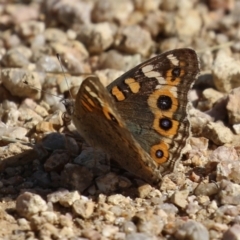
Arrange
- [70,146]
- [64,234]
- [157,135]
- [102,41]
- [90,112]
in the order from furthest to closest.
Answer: [102,41]
[70,146]
[157,135]
[90,112]
[64,234]

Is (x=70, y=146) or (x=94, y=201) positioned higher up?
(x=70, y=146)

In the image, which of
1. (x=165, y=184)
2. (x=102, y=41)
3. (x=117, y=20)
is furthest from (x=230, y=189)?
(x=117, y=20)

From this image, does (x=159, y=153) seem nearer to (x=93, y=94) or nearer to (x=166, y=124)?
(x=166, y=124)

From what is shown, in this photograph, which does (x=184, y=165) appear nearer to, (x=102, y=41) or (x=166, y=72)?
(x=166, y=72)

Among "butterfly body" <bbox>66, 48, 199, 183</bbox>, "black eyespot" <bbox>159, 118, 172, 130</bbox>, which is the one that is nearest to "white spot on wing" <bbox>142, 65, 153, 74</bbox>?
"butterfly body" <bbox>66, 48, 199, 183</bbox>

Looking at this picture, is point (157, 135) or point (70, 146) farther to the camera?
point (70, 146)

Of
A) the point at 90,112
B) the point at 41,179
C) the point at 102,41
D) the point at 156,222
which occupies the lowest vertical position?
the point at 156,222

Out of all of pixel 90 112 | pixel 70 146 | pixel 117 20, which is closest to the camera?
pixel 90 112

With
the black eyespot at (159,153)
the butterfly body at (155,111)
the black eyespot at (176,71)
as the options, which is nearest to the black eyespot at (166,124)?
the butterfly body at (155,111)
